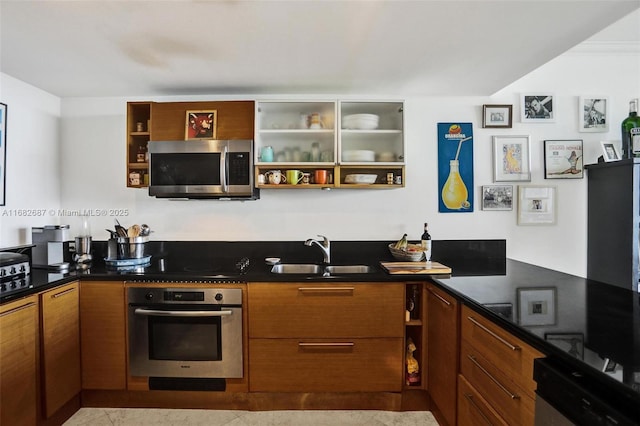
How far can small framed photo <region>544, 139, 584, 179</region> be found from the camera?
2.57m

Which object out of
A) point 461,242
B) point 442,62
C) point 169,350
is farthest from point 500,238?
point 169,350

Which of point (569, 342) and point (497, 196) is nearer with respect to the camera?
point (569, 342)

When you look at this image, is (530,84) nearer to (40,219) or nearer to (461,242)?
(461,242)

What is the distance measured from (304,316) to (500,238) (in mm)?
1778

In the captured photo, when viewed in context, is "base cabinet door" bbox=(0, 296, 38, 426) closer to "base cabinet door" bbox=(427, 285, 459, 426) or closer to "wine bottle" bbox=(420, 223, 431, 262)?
"base cabinet door" bbox=(427, 285, 459, 426)

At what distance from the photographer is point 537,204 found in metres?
2.59

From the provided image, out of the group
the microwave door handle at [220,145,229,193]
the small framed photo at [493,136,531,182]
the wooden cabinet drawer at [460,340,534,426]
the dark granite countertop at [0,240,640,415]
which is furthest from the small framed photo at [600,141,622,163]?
the microwave door handle at [220,145,229,193]

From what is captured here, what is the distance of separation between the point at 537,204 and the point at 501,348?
1.82 m

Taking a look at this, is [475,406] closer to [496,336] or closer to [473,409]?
[473,409]

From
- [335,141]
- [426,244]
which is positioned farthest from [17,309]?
[426,244]

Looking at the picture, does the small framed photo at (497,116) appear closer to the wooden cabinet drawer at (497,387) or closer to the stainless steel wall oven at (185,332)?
the wooden cabinet drawer at (497,387)

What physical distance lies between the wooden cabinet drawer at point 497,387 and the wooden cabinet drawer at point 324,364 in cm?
53

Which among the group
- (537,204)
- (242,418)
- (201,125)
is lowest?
(242,418)

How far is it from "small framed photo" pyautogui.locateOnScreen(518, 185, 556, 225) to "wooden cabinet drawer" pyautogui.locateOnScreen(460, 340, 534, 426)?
1.56 metres
